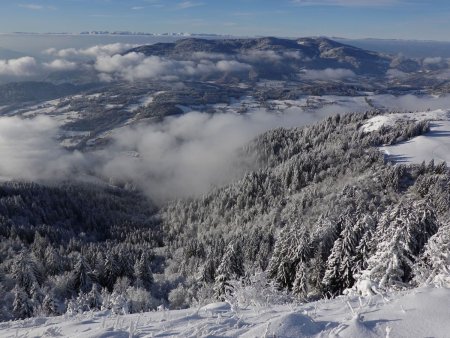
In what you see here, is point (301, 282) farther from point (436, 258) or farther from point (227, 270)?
point (436, 258)

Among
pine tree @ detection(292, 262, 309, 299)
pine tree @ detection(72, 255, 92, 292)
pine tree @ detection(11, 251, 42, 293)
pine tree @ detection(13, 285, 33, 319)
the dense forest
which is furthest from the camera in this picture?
pine tree @ detection(72, 255, 92, 292)

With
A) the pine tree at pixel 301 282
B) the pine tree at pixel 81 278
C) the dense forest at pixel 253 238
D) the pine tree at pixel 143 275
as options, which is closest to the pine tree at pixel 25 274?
the dense forest at pixel 253 238

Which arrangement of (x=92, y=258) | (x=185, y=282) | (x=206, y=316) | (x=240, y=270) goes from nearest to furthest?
(x=206, y=316), (x=240, y=270), (x=185, y=282), (x=92, y=258)

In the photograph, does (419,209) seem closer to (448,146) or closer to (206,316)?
(206,316)

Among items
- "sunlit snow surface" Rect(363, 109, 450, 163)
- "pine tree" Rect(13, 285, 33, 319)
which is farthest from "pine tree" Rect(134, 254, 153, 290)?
"sunlit snow surface" Rect(363, 109, 450, 163)

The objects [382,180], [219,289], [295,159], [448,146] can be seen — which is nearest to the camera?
[219,289]

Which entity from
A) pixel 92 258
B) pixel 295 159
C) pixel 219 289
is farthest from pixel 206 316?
pixel 295 159

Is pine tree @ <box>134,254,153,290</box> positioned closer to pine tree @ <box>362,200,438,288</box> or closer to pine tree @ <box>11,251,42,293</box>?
pine tree @ <box>11,251,42,293</box>
